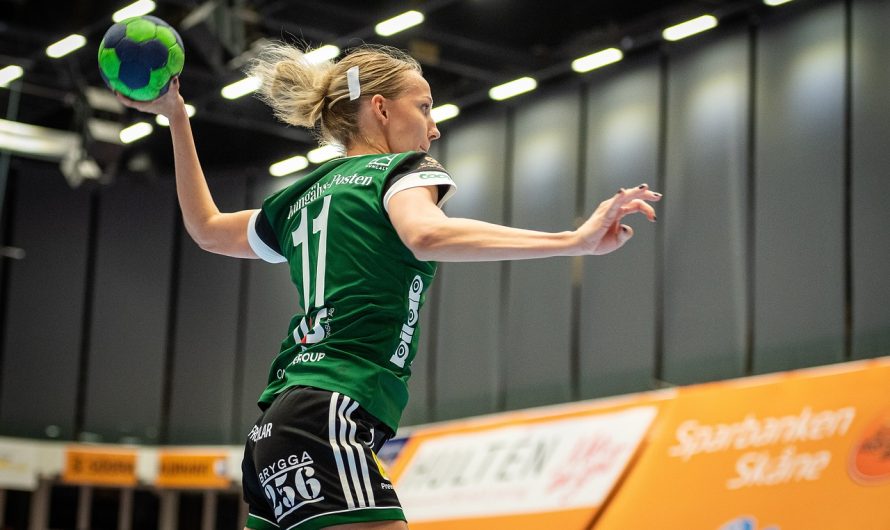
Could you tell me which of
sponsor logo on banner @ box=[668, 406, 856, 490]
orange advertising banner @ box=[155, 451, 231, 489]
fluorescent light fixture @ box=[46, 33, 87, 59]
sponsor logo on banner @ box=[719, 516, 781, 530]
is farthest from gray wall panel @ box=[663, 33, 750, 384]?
fluorescent light fixture @ box=[46, 33, 87, 59]

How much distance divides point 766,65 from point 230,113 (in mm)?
7710

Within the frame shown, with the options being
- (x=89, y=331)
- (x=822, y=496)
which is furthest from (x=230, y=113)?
(x=822, y=496)

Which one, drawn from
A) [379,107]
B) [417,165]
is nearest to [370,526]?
[417,165]

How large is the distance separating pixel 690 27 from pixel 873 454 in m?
6.78

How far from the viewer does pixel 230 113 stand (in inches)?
647

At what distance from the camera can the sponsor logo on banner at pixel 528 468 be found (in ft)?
29.5

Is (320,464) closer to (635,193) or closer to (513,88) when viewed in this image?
(635,193)

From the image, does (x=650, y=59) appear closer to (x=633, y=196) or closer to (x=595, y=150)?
(x=595, y=150)

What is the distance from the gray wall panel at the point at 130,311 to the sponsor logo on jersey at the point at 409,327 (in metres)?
15.7

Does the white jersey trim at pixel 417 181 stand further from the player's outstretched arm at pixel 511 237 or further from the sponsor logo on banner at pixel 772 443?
the sponsor logo on banner at pixel 772 443

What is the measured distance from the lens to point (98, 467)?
16.5 metres

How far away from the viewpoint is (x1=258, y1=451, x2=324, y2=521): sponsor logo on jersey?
2104 millimetres

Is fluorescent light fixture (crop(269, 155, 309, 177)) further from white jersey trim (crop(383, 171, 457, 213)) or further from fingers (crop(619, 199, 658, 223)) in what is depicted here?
fingers (crop(619, 199, 658, 223))

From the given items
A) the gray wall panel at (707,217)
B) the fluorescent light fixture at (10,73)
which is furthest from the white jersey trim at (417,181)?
the fluorescent light fixture at (10,73)
